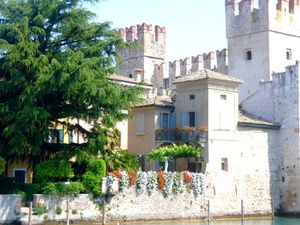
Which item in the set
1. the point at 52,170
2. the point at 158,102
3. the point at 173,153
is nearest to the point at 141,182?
the point at 173,153

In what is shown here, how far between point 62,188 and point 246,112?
1720 cm

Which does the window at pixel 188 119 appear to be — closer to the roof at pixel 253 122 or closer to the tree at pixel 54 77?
the roof at pixel 253 122

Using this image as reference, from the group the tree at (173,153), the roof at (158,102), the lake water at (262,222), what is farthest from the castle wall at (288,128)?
the tree at (173,153)

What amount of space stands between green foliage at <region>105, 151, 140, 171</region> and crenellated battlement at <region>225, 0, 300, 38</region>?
15793 mm

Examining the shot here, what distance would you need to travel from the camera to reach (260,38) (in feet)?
150

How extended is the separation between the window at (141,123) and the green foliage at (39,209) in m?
10.5

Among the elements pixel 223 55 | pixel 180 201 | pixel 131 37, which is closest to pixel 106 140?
pixel 180 201

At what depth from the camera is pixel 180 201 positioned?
36.2 m

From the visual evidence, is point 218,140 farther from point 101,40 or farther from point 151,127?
point 101,40

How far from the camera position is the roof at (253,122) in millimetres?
40094

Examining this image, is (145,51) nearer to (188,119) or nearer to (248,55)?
(248,55)

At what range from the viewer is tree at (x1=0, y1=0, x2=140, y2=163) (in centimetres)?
3130

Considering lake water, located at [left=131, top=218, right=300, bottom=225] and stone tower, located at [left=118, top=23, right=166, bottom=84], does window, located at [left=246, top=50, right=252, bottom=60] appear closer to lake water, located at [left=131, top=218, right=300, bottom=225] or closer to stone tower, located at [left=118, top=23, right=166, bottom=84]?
stone tower, located at [left=118, top=23, right=166, bottom=84]

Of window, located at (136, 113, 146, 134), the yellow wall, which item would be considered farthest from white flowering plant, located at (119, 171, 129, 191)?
window, located at (136, 113, 146, 134)
